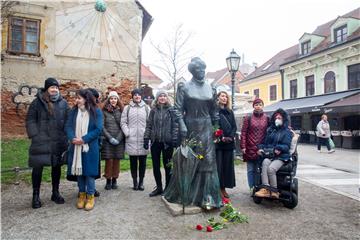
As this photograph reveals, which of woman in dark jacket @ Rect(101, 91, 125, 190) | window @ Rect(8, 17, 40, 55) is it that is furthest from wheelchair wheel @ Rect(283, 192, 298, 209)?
window @ Rect(8, 17, 40, 55)

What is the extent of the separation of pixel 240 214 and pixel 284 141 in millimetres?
1409

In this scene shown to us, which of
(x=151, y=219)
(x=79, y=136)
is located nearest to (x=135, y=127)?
(x=79, y=136)

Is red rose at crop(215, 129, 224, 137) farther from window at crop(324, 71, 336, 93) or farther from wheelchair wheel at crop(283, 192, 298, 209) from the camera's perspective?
window at crop(324, 71, 336, 93)

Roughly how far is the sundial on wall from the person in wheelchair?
1043cm

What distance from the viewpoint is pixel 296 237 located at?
3.22 m

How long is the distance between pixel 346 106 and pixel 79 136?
1331cm

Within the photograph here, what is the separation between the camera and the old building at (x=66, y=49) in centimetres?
1179

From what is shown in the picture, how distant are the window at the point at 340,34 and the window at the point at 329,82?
97.0 inches

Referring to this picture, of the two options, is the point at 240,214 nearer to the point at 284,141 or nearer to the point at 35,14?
the point at 284,141

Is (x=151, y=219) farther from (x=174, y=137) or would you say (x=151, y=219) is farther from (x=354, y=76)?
(x=354, y=76)

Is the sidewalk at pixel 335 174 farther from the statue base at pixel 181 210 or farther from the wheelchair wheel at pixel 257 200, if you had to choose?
the statue base at pixel 181 210

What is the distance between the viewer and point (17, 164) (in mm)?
7059

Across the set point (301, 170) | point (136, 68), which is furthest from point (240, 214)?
point (136, 68)

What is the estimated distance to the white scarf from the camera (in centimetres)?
402
